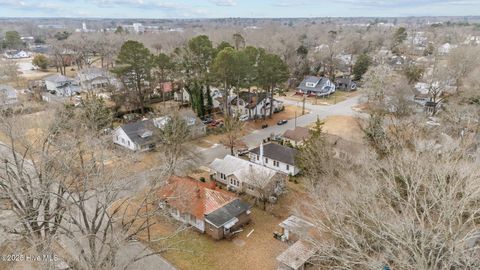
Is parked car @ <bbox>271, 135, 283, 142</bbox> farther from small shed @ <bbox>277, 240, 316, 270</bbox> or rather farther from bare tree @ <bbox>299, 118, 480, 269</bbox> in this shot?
small shed @ <bbox>277, 240, 316, 270</bbox>

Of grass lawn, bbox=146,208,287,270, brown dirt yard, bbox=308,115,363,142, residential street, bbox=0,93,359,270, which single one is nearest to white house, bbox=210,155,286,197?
grass lawn, bbox=146,208,287,270

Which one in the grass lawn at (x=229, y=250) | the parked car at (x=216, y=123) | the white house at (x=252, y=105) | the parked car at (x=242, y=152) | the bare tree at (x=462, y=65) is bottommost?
the grass lawn at (x=229, y=250)

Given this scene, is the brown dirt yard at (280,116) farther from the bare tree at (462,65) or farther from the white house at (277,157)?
the bare tree at (462,65)

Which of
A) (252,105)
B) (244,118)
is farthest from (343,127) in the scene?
(244,118)

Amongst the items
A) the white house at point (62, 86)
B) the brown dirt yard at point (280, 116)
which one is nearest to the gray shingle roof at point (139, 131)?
the brown dirt yard at point (280, 116)

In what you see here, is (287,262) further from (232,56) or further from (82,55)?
(82,55)

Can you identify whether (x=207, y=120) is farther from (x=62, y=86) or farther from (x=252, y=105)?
(x=62, y=86)

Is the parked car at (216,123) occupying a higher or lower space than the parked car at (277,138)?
higher
